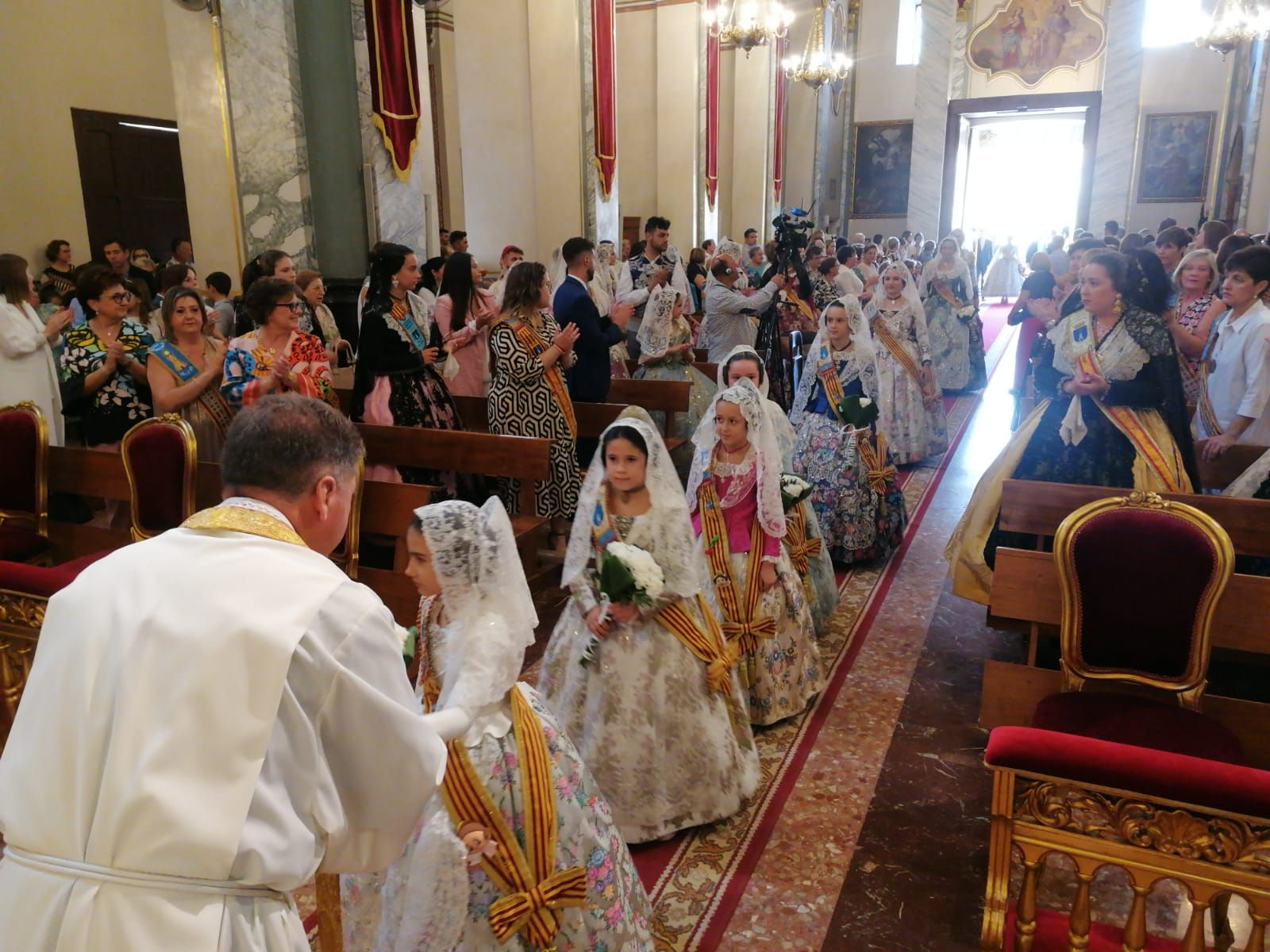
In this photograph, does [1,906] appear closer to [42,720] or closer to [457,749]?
[42,720]

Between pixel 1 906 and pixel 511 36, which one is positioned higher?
pixel 511 36

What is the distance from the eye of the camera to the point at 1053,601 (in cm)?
322

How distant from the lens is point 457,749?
7.20 ft

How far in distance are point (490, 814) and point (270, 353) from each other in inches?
123

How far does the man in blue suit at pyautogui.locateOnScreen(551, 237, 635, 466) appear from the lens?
5.70 metres

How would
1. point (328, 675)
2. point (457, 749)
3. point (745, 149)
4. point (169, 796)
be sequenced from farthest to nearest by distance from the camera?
point (745, 149), point (457, 749), point (328, 675), point (169, 796)

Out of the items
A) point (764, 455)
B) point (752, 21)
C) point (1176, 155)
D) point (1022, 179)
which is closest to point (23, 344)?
point (764, 455)

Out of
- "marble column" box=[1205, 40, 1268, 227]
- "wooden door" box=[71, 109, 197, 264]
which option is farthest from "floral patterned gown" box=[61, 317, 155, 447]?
"marble column" box=[1205, 40, 1268, 227]

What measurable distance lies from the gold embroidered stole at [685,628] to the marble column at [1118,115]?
61.9 ft

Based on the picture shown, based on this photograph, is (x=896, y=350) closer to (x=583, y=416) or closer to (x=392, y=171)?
(x=583, y=416)

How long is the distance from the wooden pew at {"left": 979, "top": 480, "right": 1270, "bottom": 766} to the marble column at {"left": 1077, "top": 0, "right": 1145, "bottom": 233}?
17.5m

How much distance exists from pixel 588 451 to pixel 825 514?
1616mm

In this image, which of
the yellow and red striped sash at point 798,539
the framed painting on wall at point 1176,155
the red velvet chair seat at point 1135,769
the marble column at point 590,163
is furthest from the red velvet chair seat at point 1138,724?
the framed painting on wall at point 1176,155

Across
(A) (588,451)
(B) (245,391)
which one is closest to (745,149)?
(A) (588,451)
